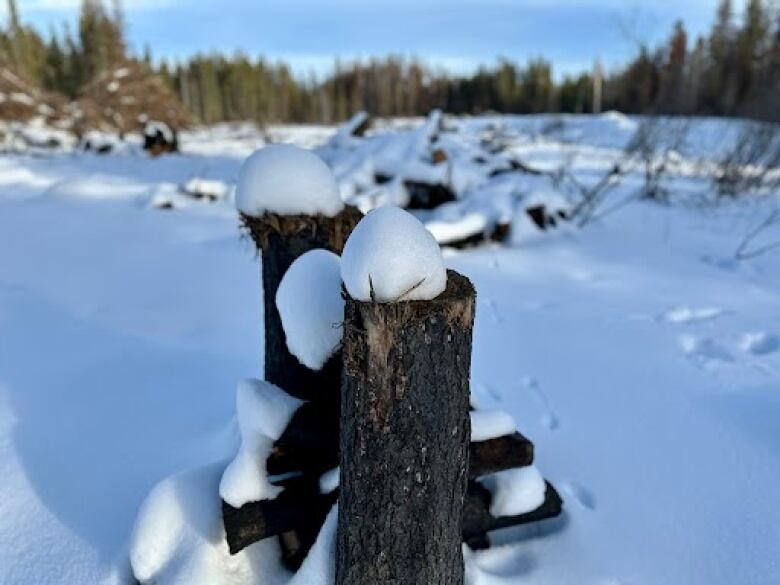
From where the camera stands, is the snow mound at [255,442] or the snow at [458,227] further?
the snow at [458,227]

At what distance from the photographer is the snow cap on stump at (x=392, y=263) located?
1.09m

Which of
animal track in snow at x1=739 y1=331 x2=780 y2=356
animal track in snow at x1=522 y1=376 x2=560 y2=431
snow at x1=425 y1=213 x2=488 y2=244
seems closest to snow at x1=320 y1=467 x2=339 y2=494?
animal track in snow at x1=522 y1=376 x2=560 y2=431

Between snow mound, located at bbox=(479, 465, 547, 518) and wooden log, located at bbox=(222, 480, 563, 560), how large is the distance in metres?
0.02

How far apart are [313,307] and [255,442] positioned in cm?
44

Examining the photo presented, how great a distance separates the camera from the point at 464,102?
37.7 m

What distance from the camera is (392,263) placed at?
1083mm

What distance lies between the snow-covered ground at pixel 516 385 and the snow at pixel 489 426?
0.35m

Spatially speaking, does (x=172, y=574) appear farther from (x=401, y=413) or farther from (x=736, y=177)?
(x=736, y=177)

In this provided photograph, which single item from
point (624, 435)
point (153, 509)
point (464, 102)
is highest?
point (464, 102)

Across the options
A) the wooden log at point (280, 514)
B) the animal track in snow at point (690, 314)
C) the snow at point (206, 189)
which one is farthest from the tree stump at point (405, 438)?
Result: the snow at point (206, 189)

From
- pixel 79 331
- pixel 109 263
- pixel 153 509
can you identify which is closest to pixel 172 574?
pixel 153 509

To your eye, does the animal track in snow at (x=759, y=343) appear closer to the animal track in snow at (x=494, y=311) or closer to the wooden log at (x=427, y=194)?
the animal track in snow at (x=494, y=311)

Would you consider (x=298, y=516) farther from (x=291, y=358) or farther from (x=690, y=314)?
(x=690, y=314)

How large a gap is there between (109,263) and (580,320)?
3619mm
